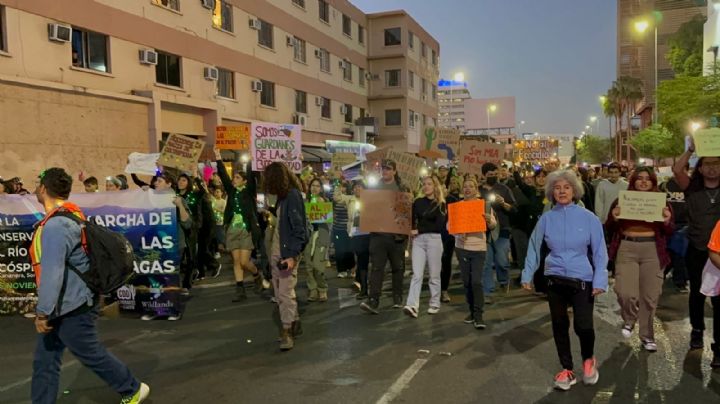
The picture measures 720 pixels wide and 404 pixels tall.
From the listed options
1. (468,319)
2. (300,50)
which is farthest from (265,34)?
(468,319)

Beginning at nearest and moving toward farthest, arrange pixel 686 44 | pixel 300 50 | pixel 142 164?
1. pixel 142 164
2. pixel 300 50
3. pixel 686 44

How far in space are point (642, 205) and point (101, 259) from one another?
4864 mm

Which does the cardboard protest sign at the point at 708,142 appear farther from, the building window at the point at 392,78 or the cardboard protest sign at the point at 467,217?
the building window at the point at 392,78

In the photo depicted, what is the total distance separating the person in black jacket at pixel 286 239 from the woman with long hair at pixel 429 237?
1929 mm

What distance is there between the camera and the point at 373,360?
5383mm

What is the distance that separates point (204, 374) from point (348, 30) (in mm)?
34299

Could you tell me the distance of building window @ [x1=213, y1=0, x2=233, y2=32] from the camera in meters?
22.5

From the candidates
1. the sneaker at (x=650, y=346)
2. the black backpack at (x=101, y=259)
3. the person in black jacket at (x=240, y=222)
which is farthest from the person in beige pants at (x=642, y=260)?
the person in black jacket at (x=240, y=222)

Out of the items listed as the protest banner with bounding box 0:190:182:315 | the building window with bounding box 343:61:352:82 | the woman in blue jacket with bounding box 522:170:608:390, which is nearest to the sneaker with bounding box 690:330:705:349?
the woman in blue jacket with bounding box 522:170:608:390

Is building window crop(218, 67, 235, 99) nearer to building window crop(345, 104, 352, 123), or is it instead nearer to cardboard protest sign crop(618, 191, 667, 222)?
building window crop(345, 104, 352, 123)

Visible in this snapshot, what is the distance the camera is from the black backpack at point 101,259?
3863 millimetres

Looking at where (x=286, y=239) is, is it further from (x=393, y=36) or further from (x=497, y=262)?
(x=393, y=36)

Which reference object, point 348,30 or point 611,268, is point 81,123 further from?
point 348,30

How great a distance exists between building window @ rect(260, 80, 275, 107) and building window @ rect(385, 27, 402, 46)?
54.0 ft
